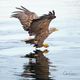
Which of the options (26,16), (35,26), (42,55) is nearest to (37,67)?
(42,55)

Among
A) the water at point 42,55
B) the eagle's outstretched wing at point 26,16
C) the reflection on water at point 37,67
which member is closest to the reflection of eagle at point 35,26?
the eagle's outstretched wing at point 26,16

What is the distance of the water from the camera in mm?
11891

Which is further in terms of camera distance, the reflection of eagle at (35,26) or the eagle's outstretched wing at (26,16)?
the eagle's outstretched wing at (26,16)

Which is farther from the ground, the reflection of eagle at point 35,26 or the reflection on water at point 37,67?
the reflection of eagle at point 35,26

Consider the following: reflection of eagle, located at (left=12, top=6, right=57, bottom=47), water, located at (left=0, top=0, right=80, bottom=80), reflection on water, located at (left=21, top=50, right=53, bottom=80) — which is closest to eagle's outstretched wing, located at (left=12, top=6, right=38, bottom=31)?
reflection of eagle, located at (left=12, top=6, right=57, bottom=47)

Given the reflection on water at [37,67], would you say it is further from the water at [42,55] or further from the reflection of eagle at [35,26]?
the reflection of eagle at [35,26]

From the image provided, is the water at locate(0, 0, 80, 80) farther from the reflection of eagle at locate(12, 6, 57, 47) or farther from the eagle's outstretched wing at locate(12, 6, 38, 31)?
the eagle's outstretched wing at locate(12, 6, 38, 31)

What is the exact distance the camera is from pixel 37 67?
42.3 ft

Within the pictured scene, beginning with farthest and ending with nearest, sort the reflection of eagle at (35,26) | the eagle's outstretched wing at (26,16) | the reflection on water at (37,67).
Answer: the eagle's outstretched wing at (26,16) < the reflection of eagle at (35,26) < the reflection on water at (37,67)

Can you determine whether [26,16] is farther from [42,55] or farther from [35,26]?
[42,55]

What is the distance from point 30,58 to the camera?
46.6 feet

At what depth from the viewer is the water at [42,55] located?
11.9 meters

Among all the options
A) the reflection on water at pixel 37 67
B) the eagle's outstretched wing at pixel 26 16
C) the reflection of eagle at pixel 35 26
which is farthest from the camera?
the eagle's outstretched wing at pixel 26 16

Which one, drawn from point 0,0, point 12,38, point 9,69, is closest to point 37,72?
point 9,69
